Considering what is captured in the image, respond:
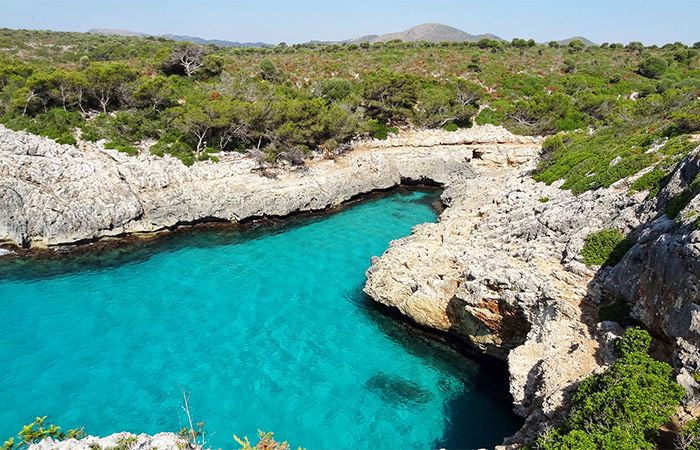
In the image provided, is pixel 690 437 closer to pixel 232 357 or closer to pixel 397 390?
pixel 397 390

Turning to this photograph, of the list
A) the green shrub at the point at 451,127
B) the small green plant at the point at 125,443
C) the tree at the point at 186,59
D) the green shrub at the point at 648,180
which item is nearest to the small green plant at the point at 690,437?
the green shrub at the point at 648,180

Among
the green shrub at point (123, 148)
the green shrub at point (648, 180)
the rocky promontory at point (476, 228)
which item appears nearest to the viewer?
the rocky promontory at point (476, 228)

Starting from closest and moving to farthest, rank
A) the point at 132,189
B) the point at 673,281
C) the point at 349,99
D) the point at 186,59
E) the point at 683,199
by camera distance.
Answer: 1. the point at 673,281
2. the point at 683,199
3. the point at 132,189
4. the point at 349,99
5. the point at 186,59

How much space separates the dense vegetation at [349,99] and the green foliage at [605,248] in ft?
14.8

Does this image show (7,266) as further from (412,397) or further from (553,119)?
(553,119)

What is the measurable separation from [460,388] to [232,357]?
10153 millimetres

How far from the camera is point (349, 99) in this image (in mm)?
41219

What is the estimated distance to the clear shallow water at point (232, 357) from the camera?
13461mm

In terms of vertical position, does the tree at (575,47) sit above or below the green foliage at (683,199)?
above

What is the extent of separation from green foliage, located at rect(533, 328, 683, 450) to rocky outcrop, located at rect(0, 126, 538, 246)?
25.0 m

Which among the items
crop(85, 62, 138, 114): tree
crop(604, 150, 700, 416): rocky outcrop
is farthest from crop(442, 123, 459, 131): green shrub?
crop(85, 62, 138, 114): tree

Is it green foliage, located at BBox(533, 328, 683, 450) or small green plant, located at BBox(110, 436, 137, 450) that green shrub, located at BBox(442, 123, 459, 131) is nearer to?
green foliage, located at BBox(533, 328, 683, 450)

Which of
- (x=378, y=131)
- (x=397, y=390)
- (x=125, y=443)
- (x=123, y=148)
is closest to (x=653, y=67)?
(x=378, y=131)

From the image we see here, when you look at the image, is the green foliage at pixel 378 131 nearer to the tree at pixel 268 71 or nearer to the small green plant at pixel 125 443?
the tree at pixel 268 71
